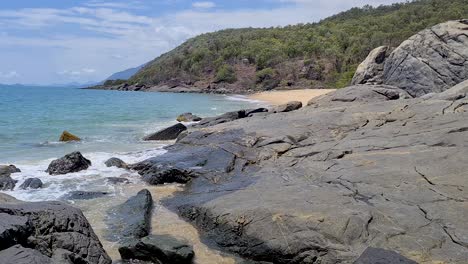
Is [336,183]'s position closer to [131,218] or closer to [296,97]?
[131,218]

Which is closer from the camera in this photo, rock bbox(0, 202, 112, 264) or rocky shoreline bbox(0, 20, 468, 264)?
rock bbox(0, 202, 112, 264)

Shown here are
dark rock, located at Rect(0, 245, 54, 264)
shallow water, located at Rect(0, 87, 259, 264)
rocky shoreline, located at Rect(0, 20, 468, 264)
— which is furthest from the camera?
shallow water, located at Rect(0, 87, 259, 264)

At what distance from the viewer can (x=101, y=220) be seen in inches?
361

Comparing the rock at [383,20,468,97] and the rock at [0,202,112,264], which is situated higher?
the rock at [383,20,468,97]

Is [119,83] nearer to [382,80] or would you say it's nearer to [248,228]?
[382,80]

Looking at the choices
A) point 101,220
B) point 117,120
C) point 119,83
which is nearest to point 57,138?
point 117,120

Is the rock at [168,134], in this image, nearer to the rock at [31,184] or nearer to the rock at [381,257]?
the rock at [31,184]

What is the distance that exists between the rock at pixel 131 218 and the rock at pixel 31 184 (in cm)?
361

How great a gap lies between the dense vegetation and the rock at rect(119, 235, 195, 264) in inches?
2236

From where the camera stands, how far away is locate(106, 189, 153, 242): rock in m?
8.24

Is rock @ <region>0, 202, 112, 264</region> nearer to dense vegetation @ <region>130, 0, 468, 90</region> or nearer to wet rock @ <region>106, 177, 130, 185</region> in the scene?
wet rock @ <region>106, 177, 130, 185</region>

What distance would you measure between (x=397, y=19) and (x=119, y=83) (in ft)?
264

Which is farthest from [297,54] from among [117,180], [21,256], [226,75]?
[21,256]

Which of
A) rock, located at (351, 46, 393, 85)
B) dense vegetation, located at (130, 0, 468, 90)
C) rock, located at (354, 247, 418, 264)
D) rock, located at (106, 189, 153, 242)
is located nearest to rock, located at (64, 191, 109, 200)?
rock, located at (106, 189, 153, 242)
